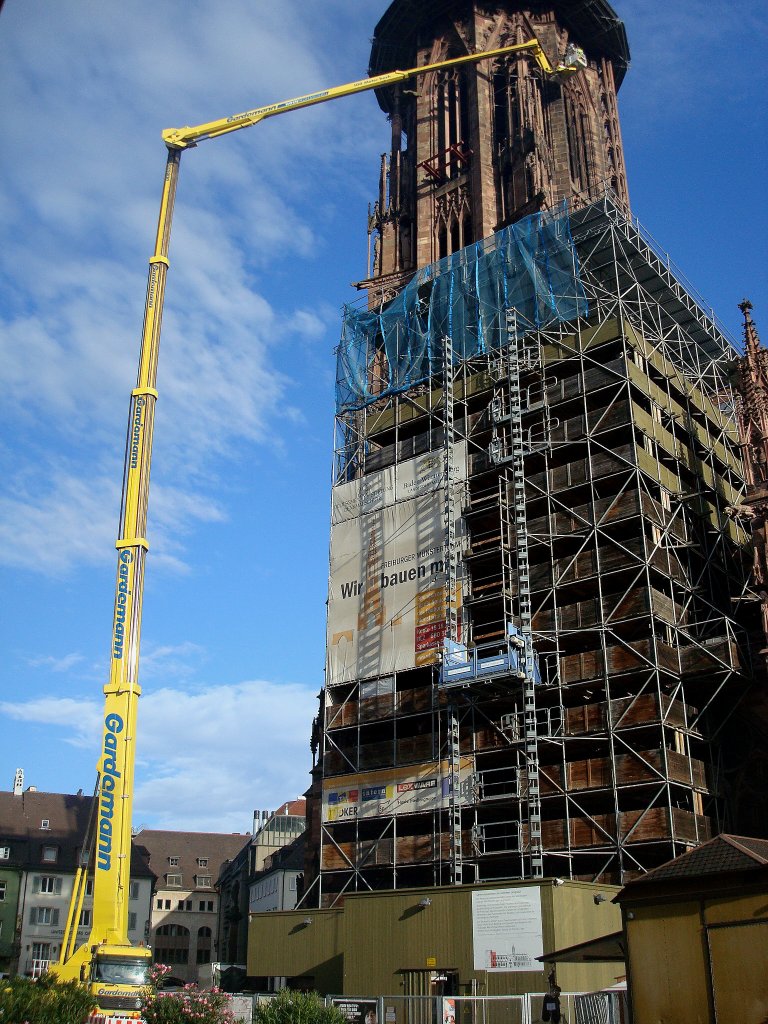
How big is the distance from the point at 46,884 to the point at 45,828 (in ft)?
18.8

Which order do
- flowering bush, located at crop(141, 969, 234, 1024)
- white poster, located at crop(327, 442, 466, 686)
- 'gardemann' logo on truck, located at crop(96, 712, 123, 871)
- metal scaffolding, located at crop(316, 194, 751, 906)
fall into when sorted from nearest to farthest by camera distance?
flowering bush, located at crop(141, 969, 234, 1024) → 'gardemann' logo on truck, located at crop(96, 712, 123, 871) → metal scaffolding, located at crop(316, 194, 751, 906) → white poster, located at crop(327, 442, 466, 686)

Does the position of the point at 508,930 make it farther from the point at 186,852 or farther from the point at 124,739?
the point at 186,852

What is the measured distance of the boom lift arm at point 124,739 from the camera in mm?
27469

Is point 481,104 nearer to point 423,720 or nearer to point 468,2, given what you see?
point 468,2

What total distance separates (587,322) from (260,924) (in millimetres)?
32687

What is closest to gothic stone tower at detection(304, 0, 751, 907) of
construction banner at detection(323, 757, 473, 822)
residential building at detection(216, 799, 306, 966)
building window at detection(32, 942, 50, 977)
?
construction banner at detection(323, 757, 473, 822)

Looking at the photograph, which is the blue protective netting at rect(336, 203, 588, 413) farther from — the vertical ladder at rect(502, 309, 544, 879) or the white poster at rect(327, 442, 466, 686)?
the white poster at rect(327, 442, 466, 686)

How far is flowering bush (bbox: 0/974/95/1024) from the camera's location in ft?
64.0

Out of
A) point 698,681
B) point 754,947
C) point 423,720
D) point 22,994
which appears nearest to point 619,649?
point 698,681

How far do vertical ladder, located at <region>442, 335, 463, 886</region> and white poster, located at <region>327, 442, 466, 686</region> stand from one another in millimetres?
388

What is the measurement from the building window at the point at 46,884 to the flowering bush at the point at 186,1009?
5318 cm

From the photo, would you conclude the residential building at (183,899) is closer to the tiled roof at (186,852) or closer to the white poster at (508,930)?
the tiled roof at (186,852)

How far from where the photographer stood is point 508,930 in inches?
1426

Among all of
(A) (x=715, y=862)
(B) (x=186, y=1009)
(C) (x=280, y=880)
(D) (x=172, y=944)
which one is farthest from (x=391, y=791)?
(D) (x=172, y=944)
